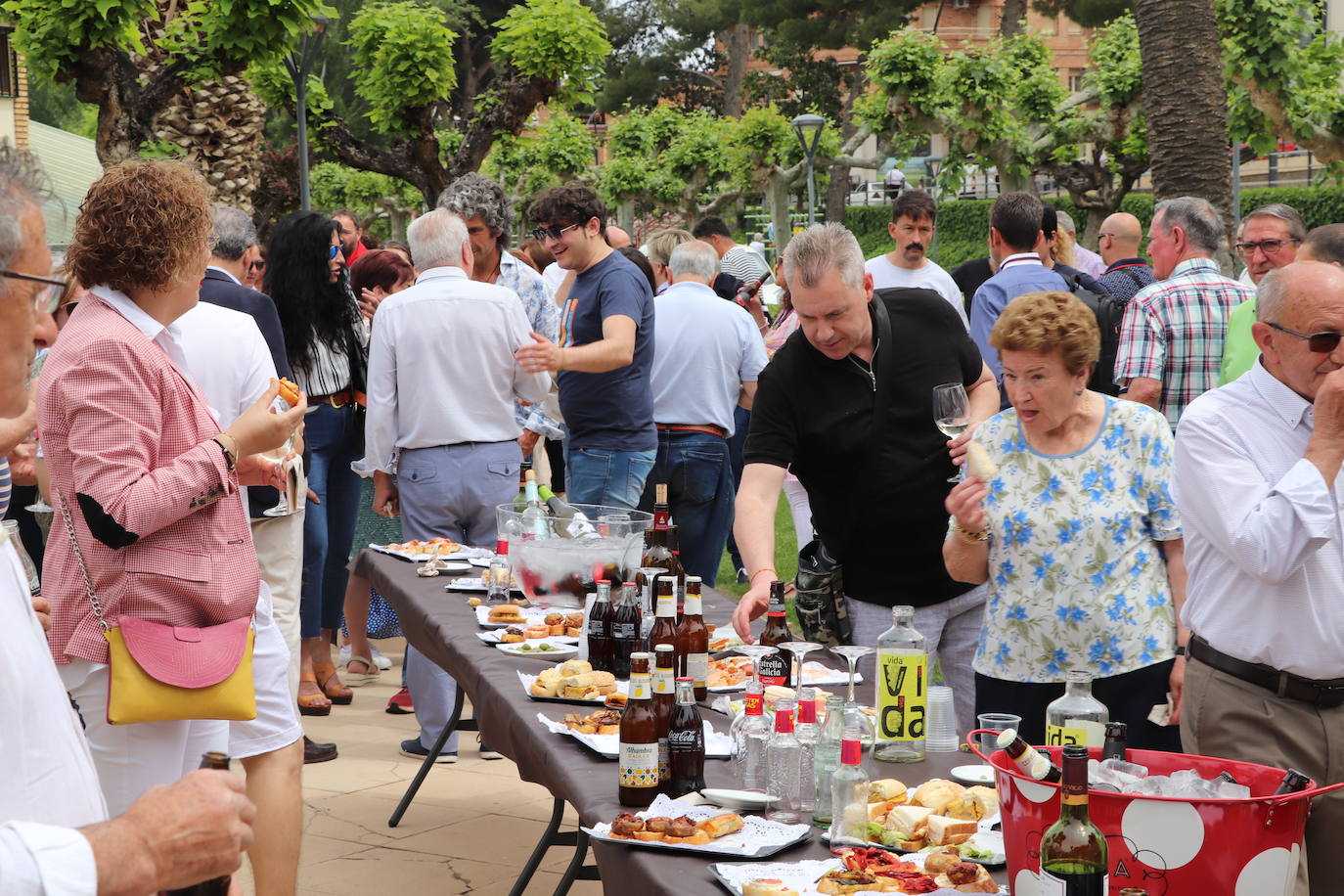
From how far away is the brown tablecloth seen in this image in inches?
87.6

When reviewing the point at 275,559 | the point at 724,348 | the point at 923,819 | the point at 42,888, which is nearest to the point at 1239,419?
the point at 923,819

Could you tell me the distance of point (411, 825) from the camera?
5.00 m

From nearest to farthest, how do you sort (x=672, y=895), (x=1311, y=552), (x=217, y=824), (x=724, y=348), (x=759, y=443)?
(x=217, y=824), (x=672, y=895), (x=1311, y=552), (x=759, y=443), (x=724, y=348)

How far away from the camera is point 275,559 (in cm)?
490

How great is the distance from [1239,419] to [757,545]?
134cm

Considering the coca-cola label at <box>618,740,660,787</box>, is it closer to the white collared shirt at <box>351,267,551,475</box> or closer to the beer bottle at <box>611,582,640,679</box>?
the beer bottle at <box>611,582,640,679</box>

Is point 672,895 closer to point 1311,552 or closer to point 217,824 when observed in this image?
point 217,824

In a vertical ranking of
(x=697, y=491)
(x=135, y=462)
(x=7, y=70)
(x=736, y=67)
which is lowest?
(x=697, y=491)

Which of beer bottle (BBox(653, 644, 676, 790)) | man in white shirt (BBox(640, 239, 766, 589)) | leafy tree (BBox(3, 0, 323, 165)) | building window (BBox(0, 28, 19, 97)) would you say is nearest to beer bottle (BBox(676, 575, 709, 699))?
beer bottle (BBox(653, 644, 676, 790))

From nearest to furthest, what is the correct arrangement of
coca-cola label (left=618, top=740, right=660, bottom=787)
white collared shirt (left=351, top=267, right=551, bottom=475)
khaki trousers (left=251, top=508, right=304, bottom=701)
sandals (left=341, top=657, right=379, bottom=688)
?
coca-cola label (left=618, top=740, right=660, bottom=787) < khaki trousers (left=251, top=508, right=304, bottom=701) < white collared shirt (left=351, top=267, right=551, bottom=475) < sandals (left=341, top=657, right=379, bottom=688)

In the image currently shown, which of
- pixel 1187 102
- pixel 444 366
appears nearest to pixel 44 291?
pixel 444 366

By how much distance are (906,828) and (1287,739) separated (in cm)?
102

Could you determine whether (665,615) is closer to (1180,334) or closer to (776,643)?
(776,643)

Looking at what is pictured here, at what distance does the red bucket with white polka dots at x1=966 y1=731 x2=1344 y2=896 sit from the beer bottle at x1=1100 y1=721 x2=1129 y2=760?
0.29m
